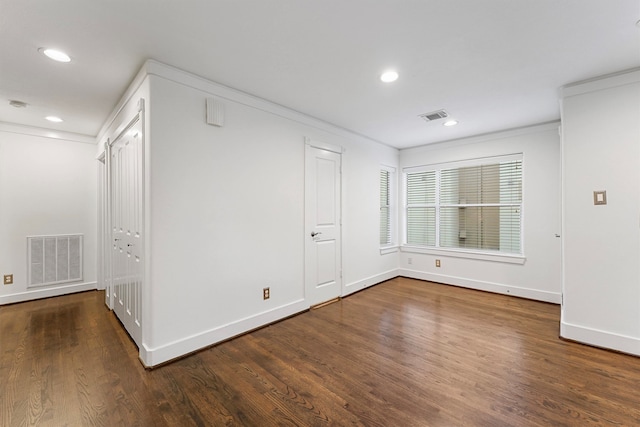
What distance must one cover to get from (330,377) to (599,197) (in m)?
2.92

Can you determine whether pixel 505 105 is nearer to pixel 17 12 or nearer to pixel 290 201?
pixel 290 201

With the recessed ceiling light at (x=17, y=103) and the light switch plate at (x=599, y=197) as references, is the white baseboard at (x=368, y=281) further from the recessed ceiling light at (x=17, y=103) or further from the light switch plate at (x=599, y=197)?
the recessed ceiling light at (x=17, y=103)

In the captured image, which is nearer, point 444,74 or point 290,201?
point 444,74

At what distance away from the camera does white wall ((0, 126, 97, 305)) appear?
3.76m

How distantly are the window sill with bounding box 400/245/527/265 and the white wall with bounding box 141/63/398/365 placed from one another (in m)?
2.66

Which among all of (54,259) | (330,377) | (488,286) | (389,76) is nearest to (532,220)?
(488,286)

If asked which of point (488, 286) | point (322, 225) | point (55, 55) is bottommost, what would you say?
point (488, 286)

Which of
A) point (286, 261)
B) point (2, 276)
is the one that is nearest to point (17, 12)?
point (286, 261)

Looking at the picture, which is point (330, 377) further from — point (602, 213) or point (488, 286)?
point (488, 286)

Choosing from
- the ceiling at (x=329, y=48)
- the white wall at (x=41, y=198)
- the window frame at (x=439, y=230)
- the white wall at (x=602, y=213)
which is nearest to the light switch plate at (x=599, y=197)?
the white wall at (x=602, y=213)

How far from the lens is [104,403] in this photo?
1831 millimetres

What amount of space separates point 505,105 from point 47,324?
577 centimetres

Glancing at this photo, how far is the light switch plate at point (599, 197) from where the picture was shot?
255 cm

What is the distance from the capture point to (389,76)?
253 cm
